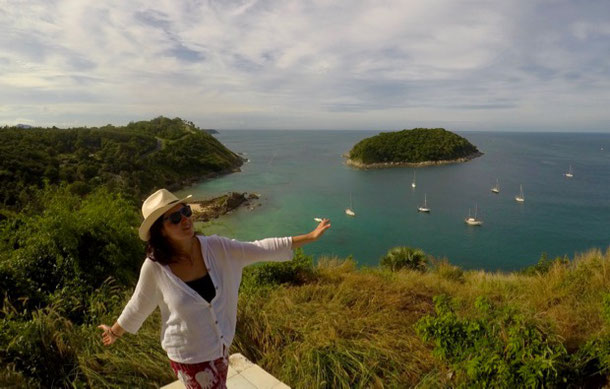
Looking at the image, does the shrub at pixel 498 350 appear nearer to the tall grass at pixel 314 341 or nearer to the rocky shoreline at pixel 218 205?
the tall grass at pixel 314 341

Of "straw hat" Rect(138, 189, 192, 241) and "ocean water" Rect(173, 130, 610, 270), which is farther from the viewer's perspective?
"ocean water" Rect(173, 130, 610, 270)

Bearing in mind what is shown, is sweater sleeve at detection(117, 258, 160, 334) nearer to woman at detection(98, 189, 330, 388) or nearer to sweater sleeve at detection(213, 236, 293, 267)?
woman at detection(98, 189, 330, 388)

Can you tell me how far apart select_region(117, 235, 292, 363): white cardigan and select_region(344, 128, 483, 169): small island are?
238 feet

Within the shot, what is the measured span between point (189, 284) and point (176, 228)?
280mm

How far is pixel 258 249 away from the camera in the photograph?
65.9 inches

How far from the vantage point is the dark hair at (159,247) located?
1569 millimetres

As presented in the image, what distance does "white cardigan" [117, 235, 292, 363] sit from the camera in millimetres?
1574

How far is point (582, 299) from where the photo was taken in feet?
14.3

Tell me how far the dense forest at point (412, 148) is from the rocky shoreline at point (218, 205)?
39.7 m

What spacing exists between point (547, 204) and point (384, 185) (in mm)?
22636

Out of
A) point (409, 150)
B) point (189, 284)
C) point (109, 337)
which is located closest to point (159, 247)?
point (189, 284)

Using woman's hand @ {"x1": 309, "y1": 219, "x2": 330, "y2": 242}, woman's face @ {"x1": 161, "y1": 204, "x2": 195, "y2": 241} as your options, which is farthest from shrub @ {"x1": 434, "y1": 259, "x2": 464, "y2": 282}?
woman's face @ {"x1": 161, "y1": 204, "x2": 195, "y2": 241}

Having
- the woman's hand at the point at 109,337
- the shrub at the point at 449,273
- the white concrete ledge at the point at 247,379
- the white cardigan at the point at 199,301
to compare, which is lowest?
the shrub at the point at 449,273

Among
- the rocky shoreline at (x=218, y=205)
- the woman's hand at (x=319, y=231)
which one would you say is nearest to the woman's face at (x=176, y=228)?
the woman's hand at (x=319, y=231)
